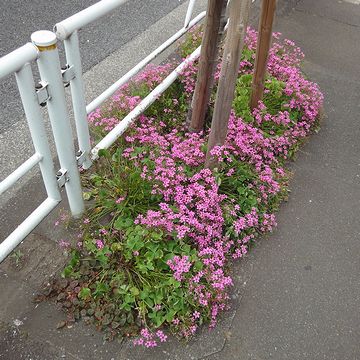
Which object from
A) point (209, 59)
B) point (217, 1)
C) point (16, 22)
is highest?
point (217, 1)

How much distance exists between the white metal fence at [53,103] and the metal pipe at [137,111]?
0.12 m

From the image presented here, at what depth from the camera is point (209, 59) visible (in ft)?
9.88

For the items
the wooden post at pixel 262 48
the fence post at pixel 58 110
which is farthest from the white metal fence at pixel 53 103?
the wooden post at pixel 262 48

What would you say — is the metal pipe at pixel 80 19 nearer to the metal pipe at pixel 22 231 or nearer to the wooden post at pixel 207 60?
the wooden post at pixel 207 60

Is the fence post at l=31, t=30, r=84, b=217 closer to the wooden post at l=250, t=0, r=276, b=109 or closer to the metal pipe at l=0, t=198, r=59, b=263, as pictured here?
the metal pipe at l=0, t=198, r=59, b=263

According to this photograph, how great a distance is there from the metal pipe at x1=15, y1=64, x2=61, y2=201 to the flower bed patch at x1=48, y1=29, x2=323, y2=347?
1.26ft

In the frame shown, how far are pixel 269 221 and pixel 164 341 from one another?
1116 mm

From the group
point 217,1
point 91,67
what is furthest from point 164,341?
point 91,67

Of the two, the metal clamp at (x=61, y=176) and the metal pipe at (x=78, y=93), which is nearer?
the metal pipe at (x=78, y=93)

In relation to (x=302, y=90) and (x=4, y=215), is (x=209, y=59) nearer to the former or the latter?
(x=302, y=90)

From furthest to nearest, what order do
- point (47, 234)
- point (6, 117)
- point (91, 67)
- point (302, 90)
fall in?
point (91, 67) < point (302, 90) < point (6, 117) < point (47, 234)

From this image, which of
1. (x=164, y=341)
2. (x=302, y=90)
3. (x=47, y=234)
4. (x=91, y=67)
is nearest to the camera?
(x=164, y=341)

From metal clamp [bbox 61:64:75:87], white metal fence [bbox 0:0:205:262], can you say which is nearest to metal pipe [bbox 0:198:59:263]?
white metal fence [bbox 0:0:205:262]

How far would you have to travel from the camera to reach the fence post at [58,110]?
Answer: 6.18 feet
